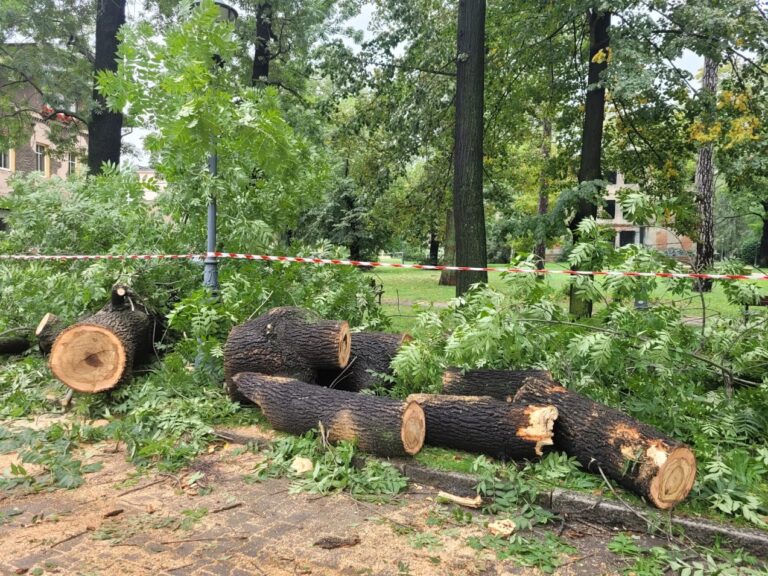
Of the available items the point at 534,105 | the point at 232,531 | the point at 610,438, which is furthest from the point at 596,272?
the point at 534,105

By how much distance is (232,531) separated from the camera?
3150 mm

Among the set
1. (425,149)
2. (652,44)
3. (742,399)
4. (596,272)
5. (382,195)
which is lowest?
(742,399)

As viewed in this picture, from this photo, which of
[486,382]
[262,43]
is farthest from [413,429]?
[262,43]

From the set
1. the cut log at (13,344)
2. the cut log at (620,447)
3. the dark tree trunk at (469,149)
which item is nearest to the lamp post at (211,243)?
the cut log at (13,344)

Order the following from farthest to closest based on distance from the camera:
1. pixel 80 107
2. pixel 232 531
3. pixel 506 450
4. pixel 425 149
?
pixel 80 107, pixel 425 149, pixel 506 450, pixel 232 531

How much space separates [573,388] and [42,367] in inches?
211

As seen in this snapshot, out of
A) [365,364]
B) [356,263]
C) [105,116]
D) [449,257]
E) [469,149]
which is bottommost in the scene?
[365,364]

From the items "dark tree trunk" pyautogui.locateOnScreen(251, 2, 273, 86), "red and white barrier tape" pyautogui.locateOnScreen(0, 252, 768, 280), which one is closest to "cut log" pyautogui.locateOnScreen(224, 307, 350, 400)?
"red and white barrier tape" pyautogui.locateOnScreen(0, 252, 768, 280)

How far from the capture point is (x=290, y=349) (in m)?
4.83

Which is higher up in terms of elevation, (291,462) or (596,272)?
(596,272)

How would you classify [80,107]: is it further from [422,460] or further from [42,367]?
[422,460]

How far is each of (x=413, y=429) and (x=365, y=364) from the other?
1.26m

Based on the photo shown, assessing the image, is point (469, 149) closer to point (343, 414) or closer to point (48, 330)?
point (343, 414)

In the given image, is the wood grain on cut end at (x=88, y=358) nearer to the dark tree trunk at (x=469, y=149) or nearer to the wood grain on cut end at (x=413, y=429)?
the wood grain on cut end at (x=413, y=429)
